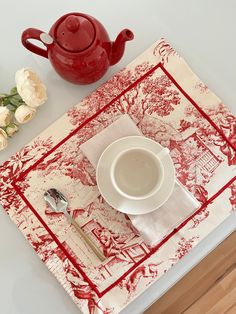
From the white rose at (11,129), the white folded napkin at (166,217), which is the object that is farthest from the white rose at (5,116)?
the white folded napkin at (166,217)

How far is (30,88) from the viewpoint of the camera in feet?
2.43

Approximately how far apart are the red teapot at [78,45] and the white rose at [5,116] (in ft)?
0.40

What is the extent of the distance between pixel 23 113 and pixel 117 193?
0.23 metres

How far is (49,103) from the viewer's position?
81 cm

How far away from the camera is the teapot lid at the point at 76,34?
0.66 meters

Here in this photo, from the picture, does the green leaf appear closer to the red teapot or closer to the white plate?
the red teapot

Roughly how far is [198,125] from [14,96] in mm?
356

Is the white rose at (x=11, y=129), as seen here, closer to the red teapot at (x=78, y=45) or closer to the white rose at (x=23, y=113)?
the white rose at (x=23, y=113)

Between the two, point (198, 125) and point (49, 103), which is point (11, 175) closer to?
point (49, 103)

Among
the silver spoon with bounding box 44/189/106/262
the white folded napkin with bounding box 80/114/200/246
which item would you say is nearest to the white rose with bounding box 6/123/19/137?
the silver spoon with bounding box 44/189/106/262

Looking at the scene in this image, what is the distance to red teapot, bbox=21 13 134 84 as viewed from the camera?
669 millimetres

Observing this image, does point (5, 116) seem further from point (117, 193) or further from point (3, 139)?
point (117, 193)

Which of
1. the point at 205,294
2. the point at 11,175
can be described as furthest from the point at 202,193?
the point at 205,294


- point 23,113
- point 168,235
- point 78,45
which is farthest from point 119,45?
point 168,235
